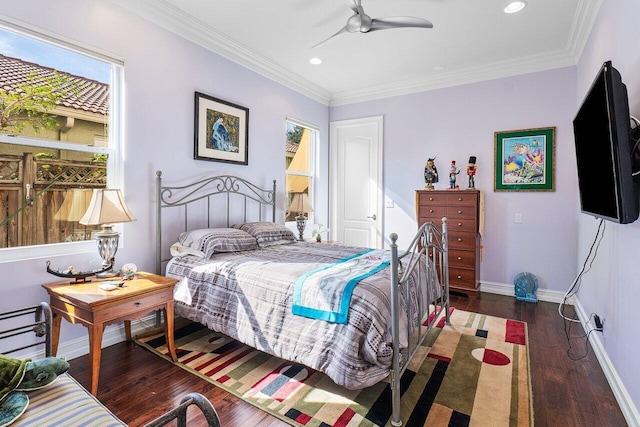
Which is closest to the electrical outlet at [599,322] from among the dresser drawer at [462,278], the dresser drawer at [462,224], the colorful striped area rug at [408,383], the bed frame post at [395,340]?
the colorful striped area rug at [408,383]

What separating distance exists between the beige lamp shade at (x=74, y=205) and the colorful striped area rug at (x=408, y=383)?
3.62 ft

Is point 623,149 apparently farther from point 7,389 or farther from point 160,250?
point 160,250

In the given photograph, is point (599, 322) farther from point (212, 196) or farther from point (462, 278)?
point (212, 196)

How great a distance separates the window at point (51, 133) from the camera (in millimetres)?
2180

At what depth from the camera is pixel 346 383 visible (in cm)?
176

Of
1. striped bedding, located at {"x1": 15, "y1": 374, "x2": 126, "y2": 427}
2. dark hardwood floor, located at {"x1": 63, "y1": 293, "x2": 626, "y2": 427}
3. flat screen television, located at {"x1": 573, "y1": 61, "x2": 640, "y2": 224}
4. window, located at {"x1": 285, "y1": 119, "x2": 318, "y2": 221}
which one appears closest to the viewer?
striped bedding, located at {"x1": 15, "y1": 374, "x2": 126, "y2": 427}

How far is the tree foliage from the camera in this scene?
85.4 inches

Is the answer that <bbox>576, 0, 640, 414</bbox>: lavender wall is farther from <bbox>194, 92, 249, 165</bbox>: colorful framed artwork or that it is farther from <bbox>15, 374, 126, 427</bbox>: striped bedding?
<bbox>194, 92, 249, 165</bbox>: colorful framed artwork

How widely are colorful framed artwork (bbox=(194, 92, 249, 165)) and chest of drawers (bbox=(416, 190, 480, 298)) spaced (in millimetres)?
2421

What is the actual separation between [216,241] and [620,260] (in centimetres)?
285

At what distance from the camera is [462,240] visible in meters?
4.02

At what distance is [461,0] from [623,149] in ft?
6.19

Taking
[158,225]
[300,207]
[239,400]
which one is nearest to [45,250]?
[158,225]

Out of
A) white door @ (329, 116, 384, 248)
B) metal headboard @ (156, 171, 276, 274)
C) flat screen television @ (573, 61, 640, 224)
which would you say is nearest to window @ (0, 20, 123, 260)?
metal headboard @ (156, 171, 276, 274)
